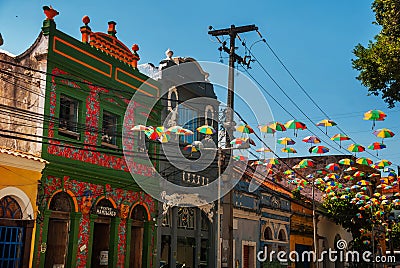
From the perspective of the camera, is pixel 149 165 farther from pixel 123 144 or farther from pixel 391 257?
pixel 391 257

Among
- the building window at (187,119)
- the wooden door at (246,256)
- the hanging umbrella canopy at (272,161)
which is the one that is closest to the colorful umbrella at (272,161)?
the hanging umbrella canopy at (272,161)

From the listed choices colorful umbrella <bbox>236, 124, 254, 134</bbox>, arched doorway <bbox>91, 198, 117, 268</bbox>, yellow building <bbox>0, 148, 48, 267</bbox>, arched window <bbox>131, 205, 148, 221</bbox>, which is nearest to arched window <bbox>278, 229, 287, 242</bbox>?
arched window <bbox>131, 205, 148, 221</bbox>

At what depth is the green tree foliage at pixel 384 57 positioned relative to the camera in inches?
610

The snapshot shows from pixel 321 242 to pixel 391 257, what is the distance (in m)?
7.01

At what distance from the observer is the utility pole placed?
15.9 m

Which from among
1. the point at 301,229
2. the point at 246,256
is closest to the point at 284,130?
the point at 246,256

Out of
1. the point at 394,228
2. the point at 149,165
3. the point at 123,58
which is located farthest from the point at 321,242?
the point at 123,58

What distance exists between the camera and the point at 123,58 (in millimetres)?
20125

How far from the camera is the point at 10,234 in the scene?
49.1ft

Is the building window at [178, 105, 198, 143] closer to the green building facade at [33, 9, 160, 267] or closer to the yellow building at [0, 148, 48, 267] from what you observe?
the green building facade at [33, 9, 160, 267]

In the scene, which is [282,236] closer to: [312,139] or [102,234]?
[102,234]

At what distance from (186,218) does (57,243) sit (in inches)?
262

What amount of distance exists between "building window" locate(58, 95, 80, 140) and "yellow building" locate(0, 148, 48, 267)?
1.86m

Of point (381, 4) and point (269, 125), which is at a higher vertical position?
point (381, 4)
